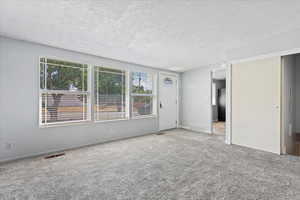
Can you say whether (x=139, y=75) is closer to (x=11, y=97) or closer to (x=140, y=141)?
(x=140, y=141)

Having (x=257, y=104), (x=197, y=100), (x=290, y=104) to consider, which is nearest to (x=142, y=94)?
(x=197, y=100)

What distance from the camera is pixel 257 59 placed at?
11.1 feet

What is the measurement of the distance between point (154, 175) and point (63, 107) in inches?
100.0

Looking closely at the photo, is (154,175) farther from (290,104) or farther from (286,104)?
(290,104)

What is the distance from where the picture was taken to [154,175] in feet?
7.18

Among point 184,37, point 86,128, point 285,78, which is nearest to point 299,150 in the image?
point 285,78

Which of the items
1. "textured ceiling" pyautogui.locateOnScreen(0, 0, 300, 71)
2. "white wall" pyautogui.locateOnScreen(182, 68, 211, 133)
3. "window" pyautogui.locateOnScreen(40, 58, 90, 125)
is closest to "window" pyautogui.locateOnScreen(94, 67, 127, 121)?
"window" pyautogui.locateOnScreen(40, 58, 90, 125)

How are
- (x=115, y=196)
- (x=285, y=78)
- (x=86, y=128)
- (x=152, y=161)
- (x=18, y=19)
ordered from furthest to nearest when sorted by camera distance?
1. (x=86, y=128)
2. (x=285, y=78)
3. (x=152, y=161)
4. (x=18, y=19)
5. (x=115, y=196)

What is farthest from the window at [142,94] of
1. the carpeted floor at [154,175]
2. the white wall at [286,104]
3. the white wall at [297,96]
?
the white wall at [297,96]

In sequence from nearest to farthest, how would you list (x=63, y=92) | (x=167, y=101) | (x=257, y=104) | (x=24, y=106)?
(x=24, y=106), (x=63, y=92), (x=257, y=104), (x=167, y=101)

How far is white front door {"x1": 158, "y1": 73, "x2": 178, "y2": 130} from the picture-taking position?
526 centimetres

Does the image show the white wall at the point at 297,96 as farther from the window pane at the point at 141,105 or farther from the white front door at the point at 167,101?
the window pane at the point at 141,105

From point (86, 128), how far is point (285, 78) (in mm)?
4702

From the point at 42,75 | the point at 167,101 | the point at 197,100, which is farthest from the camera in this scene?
the point at 167,101
